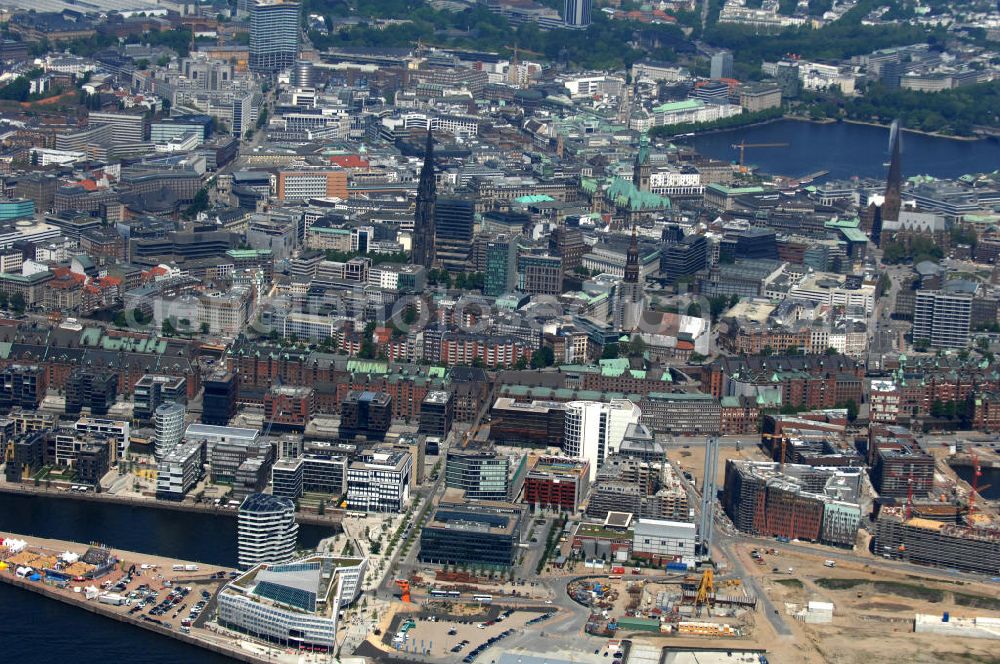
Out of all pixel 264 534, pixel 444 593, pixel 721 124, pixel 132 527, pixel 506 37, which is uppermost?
pixel 506 37

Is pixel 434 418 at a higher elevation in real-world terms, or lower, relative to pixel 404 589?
higher

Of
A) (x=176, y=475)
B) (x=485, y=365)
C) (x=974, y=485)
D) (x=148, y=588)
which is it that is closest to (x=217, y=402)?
(x=176, y=475)

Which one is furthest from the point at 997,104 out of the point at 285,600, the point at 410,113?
the point at 285,600

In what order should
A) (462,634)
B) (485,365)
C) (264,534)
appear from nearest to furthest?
(462,634) < (264,534) < (485,365)

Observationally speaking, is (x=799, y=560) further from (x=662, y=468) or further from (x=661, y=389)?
(x=661, y=389)

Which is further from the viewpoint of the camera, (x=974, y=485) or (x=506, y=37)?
(x=506, y=37)

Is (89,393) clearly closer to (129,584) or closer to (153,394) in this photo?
(153,394)

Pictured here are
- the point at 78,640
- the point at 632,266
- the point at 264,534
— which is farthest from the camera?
the point at 632,266
